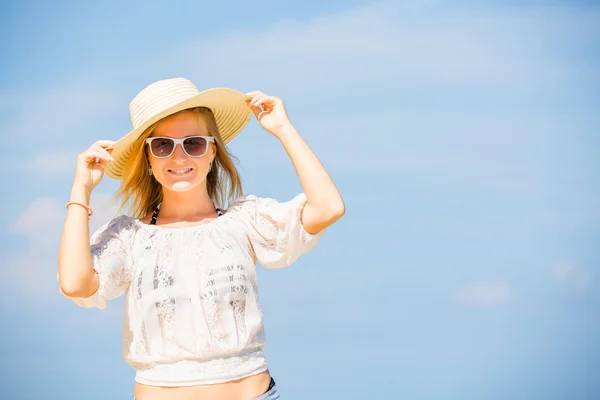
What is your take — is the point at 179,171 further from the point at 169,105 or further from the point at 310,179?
the point at 310,179

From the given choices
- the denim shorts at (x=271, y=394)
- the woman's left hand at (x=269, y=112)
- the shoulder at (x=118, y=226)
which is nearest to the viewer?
the denim shorts at (x=271, y=394)

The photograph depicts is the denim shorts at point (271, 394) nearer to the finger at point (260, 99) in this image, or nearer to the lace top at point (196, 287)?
the lace top at point (196, 287)

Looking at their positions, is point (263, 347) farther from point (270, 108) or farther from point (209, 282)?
point (270, 108)

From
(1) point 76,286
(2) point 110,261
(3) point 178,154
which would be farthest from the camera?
(3) point 178,154

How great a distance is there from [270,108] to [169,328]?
3.83 ft

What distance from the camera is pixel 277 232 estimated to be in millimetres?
4816

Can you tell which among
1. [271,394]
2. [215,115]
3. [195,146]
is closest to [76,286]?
[195,146]

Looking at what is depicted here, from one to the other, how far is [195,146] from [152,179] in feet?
1.31

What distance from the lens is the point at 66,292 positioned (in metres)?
4.57

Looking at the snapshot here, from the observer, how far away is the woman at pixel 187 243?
15.0 ft

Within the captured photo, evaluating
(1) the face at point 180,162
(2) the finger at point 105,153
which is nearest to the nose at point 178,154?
(1) the face at point 180,162

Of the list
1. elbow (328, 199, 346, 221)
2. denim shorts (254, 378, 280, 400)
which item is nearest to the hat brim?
elbow (328, 199, 346, 221)

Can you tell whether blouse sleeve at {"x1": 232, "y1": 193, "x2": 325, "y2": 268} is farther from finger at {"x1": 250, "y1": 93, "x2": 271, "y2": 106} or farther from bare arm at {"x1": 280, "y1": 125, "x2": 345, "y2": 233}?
A: finger at {"x1": 250, "y1": 93, "x2": 271, "y2": 106}

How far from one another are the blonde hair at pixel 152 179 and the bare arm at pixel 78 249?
1.10 ft
